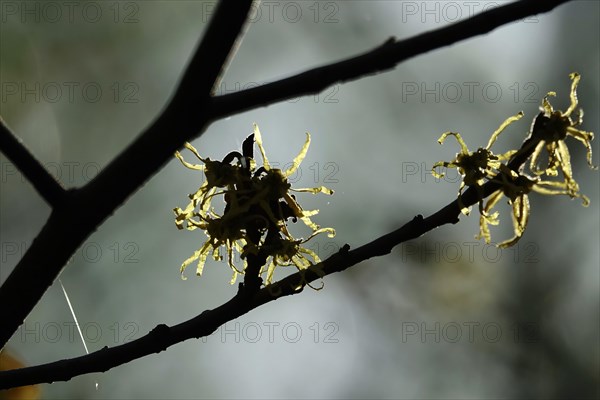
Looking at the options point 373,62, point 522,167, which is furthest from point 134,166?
point 522,167

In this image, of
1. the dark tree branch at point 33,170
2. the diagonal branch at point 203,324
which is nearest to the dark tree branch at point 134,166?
the dark tree branch at point 33,170

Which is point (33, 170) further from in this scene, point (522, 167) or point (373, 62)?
point (522, 167)

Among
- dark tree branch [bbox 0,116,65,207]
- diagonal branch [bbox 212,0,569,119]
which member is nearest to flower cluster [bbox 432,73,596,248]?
diagonal branch [bbox 212,0,569,119]

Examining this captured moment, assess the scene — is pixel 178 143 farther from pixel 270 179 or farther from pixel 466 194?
pixel 466 194

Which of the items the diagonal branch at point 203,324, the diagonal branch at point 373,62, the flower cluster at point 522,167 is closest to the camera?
the diagonal branch at point 373,62

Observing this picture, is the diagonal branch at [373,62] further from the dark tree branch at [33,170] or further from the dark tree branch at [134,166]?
the dark tree branch at [33,170]

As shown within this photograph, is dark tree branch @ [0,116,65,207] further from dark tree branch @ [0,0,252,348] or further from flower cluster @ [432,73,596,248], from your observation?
flower cluster @ [432,73,596,248]
